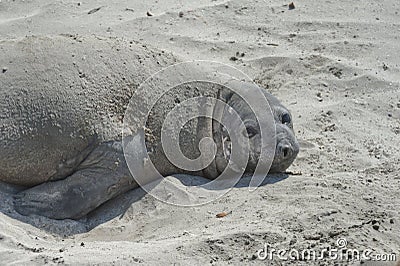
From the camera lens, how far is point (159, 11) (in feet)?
22.9

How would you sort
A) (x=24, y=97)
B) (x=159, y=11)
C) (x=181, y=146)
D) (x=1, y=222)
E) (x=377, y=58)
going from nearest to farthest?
(x=1, y=222)
(x=24, y=97)
(x=181, y=146)
(x=377, y=58)
(x=159, y=11)

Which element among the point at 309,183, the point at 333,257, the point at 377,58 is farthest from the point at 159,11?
the point at 333,257

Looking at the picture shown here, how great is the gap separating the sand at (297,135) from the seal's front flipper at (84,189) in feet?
0.23

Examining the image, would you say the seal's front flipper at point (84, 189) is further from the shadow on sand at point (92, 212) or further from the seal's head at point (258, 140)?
the seal's head at point (258, 140)

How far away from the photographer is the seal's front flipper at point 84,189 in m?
4.31

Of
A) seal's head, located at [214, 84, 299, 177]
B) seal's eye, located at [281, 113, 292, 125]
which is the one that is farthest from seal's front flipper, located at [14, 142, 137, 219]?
seal's eye, located at [281, 113, 292, 125]

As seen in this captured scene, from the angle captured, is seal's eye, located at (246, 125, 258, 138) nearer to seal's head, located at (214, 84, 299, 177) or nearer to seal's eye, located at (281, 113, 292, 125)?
seal's head, located at (214, 84, 299, 177)

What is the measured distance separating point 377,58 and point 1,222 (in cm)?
359

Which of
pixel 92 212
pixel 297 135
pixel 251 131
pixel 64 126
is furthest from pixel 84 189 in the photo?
pixel 297 135

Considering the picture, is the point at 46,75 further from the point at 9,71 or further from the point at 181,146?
the point at 181,146

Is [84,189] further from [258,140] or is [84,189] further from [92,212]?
[258,140]

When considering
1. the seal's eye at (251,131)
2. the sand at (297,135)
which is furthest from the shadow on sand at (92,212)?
the seal's eye at (251,131)

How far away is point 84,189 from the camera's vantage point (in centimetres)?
438

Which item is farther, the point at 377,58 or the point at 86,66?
the point at 377,58
